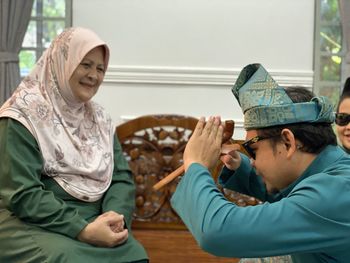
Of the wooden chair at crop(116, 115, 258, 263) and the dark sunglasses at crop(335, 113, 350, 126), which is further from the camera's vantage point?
the wooden chair at crop(116, 115, 258, 263)

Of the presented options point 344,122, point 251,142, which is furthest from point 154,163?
point 251,142

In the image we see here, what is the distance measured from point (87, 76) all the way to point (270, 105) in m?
1.39

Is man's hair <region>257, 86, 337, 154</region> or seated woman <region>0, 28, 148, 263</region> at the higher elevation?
man's hair <region>257, 86, 337, 154</region>

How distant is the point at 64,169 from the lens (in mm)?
2266

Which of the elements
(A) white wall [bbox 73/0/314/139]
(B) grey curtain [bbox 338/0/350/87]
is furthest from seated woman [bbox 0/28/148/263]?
(B) grey curtain [bbox 338/0/350/87]

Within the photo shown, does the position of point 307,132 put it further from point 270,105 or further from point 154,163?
point 154,163

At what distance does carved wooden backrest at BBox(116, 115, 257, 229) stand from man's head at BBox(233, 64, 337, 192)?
170 cm

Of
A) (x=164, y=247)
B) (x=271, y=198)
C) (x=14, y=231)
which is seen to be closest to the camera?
(x=271, y=198)

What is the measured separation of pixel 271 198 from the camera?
1.49 meters

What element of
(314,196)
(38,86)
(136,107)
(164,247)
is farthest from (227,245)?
(136,107)

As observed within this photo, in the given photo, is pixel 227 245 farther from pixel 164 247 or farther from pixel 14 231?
pixel 164 247

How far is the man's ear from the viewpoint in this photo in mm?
1158

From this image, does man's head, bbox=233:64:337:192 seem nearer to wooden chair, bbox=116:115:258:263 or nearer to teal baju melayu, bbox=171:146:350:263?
teal baju melayu, bbox=171:146:350:263

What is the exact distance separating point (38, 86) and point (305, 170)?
1482 mm
